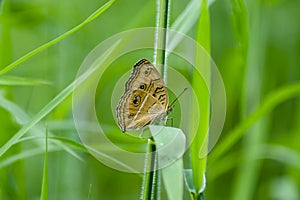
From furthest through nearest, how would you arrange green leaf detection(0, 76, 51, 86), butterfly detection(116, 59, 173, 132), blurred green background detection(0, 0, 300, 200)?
1. blurred green background detection(0, 0, 300, 200)
2. green leaf detection(0, 76, 51, 86)
3. butterfly detection(116, 59, 173, 132)

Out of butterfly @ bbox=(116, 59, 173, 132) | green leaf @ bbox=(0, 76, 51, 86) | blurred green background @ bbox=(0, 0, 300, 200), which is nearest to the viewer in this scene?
butterfly @ bbox=(116, 59, 173, 132)

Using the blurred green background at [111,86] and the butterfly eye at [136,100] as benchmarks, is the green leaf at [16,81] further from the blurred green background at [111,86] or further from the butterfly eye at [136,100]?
the butterfly eye at [136,100]

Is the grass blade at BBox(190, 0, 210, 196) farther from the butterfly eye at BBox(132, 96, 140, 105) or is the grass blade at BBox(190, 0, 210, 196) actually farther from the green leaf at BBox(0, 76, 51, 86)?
the green leaf at BBox(0, 76, 51, 86)

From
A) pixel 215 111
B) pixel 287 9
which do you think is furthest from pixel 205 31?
pixel 287 9

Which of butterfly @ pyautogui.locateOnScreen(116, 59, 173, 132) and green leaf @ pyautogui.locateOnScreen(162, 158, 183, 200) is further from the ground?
butterfly @ pyautogui.locateOnScreen(116, 59, 173, 132)

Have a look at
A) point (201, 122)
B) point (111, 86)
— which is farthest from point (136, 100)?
point (111, 86)

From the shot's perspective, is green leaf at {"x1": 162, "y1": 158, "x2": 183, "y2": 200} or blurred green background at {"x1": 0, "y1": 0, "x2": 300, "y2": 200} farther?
blurred green background at {"x1": 0, "y1": 0, "x2": 300, "y2": 200}

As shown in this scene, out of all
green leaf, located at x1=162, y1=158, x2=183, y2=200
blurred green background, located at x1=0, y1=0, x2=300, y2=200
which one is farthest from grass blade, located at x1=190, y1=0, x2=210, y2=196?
blurred green background, located at x1=0, y1=0, x2=300, y2=200
